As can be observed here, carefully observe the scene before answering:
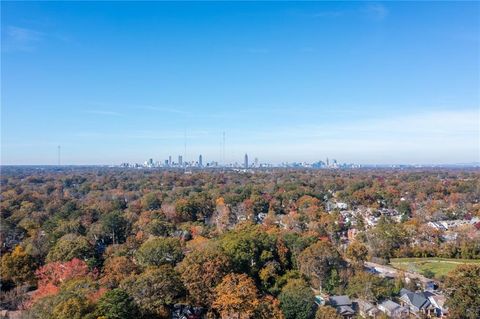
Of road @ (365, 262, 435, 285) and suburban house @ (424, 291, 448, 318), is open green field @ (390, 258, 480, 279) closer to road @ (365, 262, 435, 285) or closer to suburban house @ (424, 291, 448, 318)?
road @ (365, 262, 435, 285)

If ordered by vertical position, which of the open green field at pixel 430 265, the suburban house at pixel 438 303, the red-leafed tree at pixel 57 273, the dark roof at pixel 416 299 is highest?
the red-leafed tree at pixel 57 273

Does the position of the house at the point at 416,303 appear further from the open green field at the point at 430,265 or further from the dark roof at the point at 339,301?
the open green field at the point at 430,265

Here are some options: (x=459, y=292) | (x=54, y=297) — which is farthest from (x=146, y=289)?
(x=459, y=292)

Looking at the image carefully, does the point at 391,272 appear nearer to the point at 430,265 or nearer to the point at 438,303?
the point at 430,265

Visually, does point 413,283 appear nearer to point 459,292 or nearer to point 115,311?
point 459,292

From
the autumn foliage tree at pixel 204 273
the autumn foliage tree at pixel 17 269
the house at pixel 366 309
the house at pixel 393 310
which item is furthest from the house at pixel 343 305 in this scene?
the autumn foliage tree at pixel 17 269

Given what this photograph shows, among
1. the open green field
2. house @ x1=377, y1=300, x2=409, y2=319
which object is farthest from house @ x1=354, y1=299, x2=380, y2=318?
the open green field

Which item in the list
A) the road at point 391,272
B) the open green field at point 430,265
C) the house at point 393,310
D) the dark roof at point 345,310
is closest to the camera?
the house at point 393,310
